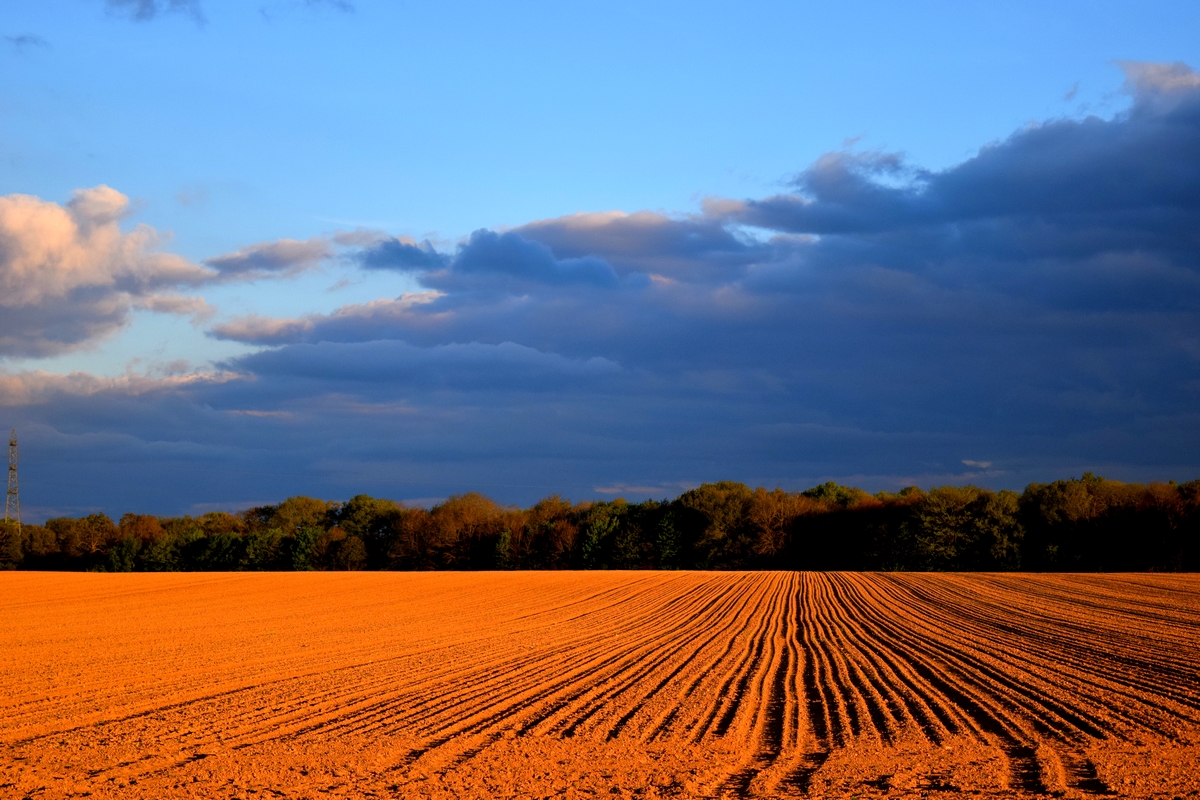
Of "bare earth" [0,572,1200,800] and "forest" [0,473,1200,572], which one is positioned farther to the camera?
"forest" [0,473,1200,572]

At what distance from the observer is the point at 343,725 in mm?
11406

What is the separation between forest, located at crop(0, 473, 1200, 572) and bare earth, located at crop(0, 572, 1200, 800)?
40.3 m

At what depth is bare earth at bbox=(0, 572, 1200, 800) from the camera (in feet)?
29.0

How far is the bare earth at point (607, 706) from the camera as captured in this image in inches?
348

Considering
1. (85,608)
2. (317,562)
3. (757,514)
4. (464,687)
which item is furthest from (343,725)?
(317,562)

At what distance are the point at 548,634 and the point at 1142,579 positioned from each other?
3710cm

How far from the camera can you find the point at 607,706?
1252cm

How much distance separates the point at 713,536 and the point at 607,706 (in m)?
66.8

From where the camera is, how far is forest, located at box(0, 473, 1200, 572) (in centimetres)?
6400

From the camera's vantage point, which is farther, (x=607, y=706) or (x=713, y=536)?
(x=713, y=536)

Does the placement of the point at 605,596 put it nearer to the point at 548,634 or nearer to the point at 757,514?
the point at 548,634

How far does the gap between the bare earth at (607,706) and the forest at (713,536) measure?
132 ft

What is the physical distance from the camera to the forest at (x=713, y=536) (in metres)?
64.0

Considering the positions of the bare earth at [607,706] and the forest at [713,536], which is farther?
the forest at [713,536]
